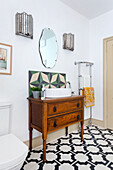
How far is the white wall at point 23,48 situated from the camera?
169cm

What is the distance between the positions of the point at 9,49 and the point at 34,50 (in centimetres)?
42

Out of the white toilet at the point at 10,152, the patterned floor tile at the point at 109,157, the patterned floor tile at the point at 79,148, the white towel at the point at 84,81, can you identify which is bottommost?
the patterned floor tile at the point at 109,157

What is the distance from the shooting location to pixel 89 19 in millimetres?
3086

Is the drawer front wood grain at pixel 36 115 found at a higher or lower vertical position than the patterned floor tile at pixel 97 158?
higher

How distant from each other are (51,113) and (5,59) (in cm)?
98

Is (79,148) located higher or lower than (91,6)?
lower

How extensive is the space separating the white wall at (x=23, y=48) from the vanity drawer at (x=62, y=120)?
0.47 m

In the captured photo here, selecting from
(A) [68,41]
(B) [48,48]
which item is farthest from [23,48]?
(A) [68,41]

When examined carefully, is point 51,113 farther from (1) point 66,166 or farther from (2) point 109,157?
(2) point 109,157

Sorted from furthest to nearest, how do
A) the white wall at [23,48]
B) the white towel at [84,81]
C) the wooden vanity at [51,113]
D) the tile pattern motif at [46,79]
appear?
the white towel at [84,81] < the tile pattern motif at [46,79] < the white wall at [23,48] < the wooden vanity at [51,113]

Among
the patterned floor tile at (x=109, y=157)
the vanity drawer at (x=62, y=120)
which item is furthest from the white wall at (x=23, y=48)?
the patterned floor tile at (x=109, y=157)

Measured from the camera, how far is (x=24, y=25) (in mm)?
1761

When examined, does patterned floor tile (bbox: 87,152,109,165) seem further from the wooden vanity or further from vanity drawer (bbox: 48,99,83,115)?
vanity drawer (bbox: 48,99,83,115)

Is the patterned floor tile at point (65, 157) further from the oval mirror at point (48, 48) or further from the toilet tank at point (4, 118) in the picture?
the oval mirror at point (48, 48)
